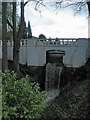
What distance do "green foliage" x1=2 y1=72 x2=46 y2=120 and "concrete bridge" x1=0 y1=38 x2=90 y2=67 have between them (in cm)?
531

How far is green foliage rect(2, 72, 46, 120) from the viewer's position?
1914mm

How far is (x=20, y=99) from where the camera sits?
195 cm

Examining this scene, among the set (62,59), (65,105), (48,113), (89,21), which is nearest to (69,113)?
(48,113)

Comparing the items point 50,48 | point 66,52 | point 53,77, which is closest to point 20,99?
point 53,77

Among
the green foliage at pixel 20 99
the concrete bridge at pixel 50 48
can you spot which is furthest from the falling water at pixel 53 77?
the green foliage at pixel 20 99

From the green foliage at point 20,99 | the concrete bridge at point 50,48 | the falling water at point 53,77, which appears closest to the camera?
the green foliage at point 20,99

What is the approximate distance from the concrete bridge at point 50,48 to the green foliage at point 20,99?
5.31 m

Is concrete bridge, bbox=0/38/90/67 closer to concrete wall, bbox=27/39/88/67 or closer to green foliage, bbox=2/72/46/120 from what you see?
concrete wall, bbox=27/39/88/67

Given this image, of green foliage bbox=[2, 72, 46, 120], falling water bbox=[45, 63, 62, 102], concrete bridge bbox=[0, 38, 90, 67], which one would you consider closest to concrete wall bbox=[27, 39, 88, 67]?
concrete bridge bbox=[0, 38, 90, 67]

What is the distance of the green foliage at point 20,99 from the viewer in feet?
6.28

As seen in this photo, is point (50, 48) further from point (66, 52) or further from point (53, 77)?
point (53, 77)

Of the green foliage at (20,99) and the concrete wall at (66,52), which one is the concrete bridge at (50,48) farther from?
the green foliage at (20,99)

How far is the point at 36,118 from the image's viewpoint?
2.07 meters

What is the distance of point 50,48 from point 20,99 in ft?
19.3
